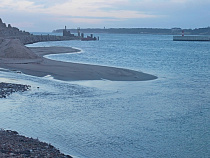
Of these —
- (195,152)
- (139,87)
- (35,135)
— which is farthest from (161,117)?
(139,87)

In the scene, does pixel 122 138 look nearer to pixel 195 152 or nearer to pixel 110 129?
pixel 110 129

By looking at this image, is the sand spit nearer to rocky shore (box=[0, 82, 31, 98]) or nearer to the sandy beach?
the sandy beach

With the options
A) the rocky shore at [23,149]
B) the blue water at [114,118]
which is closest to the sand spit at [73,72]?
the blue water at [114,118]

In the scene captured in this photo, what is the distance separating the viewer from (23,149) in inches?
344

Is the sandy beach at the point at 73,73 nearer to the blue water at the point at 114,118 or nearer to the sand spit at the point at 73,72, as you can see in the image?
the sand spit at the point at 73,72

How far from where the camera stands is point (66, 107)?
15.1 metres

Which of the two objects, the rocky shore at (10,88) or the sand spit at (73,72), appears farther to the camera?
the sand spit at (73,72)

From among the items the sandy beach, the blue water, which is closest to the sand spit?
the sandy beach

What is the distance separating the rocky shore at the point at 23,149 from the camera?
27.3 ft

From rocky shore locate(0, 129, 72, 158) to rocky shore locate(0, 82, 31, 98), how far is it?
7.10 meters

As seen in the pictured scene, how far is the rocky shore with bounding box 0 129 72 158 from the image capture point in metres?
8.33

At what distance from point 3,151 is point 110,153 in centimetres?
304

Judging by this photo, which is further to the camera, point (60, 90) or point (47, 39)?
point (47, 39)

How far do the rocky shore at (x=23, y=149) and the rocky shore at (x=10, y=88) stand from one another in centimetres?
710
